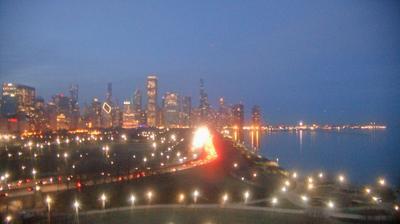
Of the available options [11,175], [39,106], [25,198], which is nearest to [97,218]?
[25,198]

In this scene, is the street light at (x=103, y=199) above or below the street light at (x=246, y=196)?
below

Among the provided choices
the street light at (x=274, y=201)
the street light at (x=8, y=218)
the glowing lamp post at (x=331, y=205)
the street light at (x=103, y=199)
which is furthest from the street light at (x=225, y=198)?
the street light at (x=8, y=218)

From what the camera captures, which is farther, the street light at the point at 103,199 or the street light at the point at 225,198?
the street light at the point at 225,198

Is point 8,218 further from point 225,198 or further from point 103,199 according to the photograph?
point 225,198

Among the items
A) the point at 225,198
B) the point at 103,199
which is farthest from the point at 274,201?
the point at 103,199

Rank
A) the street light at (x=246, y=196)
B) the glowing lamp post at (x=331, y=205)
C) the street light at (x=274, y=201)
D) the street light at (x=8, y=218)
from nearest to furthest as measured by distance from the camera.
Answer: the street light at (x=8, y=218), the glowing lamp post at (x=331, y=205), the street light at (x=274, y=201), the street light at (x=246, y=196)

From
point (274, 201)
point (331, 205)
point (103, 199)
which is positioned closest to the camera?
point (331, 205)

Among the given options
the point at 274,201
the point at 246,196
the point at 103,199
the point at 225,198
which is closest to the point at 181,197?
the point at 225,198

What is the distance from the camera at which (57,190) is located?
20062 mm

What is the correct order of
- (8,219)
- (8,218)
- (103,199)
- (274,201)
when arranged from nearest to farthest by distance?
(8,219) < (8,218) < (274,201) < (103,199)

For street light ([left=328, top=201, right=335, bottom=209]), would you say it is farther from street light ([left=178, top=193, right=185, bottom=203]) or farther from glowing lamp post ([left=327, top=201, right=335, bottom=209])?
street light ([left=178, top=193, right=185, bottom=203])

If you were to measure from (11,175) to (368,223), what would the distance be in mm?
21844

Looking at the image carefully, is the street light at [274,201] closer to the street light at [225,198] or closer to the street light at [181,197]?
the street light at [225,198]

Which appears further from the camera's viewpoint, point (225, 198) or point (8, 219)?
point (225, 198)
